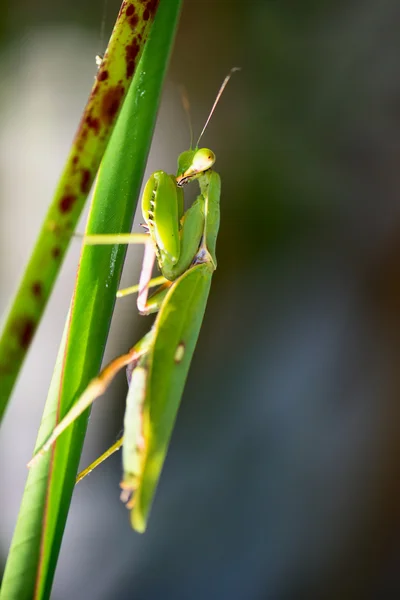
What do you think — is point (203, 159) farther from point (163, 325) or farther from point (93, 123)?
point (93, 123)

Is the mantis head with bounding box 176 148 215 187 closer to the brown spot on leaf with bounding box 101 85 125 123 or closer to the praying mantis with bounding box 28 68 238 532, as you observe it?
the praying mantis with bounding box 28 68 238 532

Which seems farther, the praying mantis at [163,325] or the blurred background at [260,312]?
the blurred background at [260,312]

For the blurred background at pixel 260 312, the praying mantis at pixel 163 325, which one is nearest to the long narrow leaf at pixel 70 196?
the praying mantis at pixel 163 325

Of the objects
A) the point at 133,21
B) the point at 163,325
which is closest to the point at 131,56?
the point at 133,21

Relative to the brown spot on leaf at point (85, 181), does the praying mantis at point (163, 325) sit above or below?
below

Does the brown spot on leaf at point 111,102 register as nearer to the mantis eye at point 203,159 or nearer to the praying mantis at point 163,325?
the praying mantis at point 163,325

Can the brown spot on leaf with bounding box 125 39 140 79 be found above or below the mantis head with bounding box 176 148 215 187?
above

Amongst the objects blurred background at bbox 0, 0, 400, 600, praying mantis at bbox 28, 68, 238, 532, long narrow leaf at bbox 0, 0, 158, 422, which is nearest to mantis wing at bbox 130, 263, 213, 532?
praying mantis at bbox 28, 68, 238, 532
